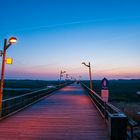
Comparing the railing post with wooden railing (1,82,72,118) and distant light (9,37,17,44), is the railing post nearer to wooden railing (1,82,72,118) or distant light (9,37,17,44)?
distant light (9,37,17,44)

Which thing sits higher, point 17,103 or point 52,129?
point 17,103

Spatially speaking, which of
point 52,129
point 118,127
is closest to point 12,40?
point 52,129

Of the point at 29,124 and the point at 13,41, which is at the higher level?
the point at 13,41

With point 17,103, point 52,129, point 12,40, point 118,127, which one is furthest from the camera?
point 17,103

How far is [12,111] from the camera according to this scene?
1675cm

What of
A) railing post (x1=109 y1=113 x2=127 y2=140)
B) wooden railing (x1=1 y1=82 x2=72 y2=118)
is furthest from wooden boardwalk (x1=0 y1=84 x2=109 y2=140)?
railing post (x1=109 y1=113 x2=127 y2=140)

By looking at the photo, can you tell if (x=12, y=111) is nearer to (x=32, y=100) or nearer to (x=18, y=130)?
(x=18, y=130)

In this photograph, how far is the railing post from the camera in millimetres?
8711

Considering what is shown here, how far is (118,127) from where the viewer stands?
8812 mm

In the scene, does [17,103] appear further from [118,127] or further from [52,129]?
[118,127]

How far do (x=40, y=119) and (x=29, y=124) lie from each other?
1.64m

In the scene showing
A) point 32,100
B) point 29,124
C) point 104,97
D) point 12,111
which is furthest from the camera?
point 32,100

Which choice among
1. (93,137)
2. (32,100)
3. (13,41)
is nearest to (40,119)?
(13,41)

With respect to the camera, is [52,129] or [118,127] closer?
[118,127]
